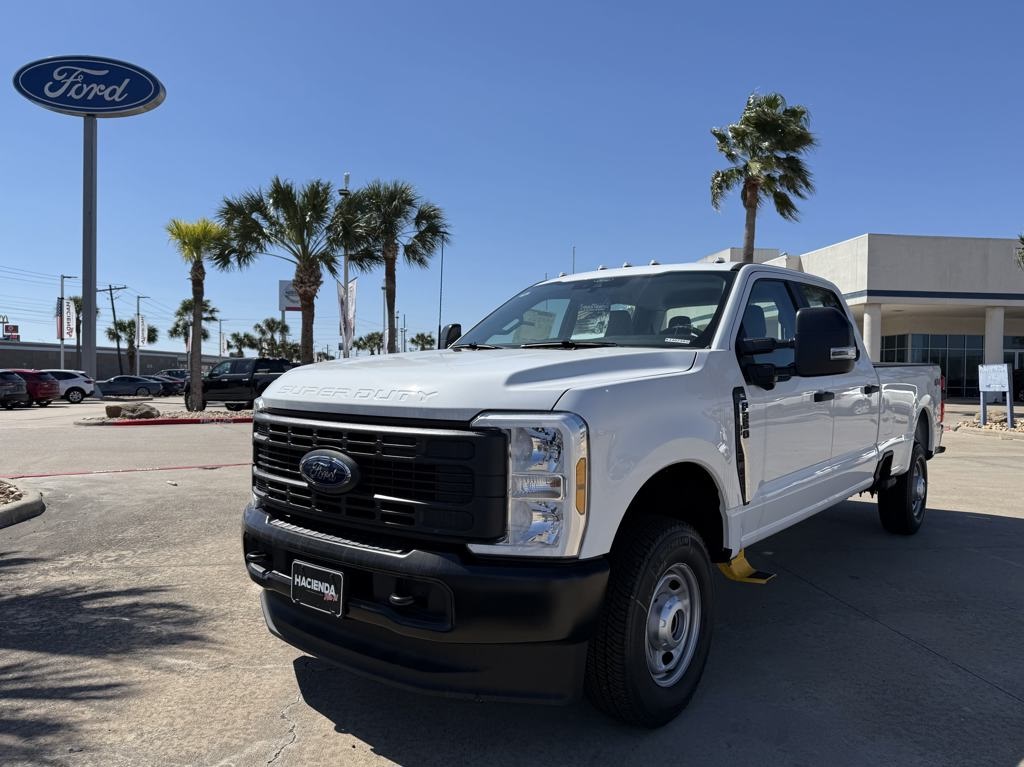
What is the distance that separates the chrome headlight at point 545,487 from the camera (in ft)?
8.42

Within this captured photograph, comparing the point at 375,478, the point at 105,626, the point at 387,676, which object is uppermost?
the point at 375,478

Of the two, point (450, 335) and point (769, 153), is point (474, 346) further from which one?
point (769, 153)

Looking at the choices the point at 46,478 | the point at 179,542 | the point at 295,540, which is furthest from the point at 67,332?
the point at 295,540

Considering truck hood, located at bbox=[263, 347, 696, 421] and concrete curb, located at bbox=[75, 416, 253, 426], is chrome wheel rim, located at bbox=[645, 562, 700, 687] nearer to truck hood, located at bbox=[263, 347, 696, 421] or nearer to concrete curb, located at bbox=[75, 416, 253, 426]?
truck hood, located at bbox=[263, 347, 696, 421]

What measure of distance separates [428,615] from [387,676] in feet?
0.96

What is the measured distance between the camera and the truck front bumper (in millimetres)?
2533

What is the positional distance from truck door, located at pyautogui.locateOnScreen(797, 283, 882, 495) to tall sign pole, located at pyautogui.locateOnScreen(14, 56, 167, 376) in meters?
31.2

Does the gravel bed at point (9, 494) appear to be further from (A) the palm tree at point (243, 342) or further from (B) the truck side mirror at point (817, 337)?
(A) the palm tree at point (243, 342)

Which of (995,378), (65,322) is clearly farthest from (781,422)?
(65,322)

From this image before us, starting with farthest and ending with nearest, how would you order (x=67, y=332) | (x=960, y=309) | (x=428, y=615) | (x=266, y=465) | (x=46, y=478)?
(x=67, y=332) → (x=960, y=309) → (x=46, y=478) → (x=266, y=465) → (x=428, y=615)

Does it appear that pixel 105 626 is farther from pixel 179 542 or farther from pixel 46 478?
pixel 46 478

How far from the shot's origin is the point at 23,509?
22.9 feet

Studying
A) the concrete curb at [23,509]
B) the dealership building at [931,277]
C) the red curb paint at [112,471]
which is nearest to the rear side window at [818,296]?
the concrete curb at [23,509]

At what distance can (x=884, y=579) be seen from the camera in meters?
5.20
